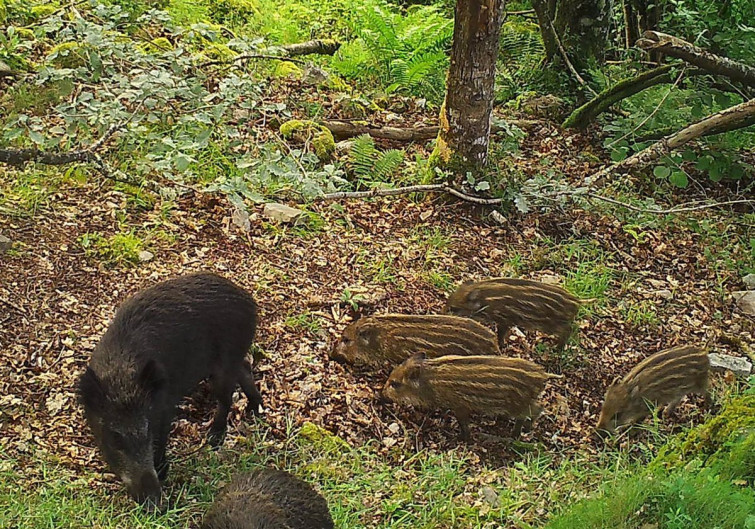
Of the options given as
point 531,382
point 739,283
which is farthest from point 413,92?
point 531,382

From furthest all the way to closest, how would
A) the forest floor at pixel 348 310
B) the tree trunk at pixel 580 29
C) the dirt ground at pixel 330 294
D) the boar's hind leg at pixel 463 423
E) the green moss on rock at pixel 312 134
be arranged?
the tree trunk at pixel 580 29 < the green moss on rock at pixel 312 134 < the boar's hind leg at pixel 463 423 < the dirt ground at pixel 330 294 < the forest floor at pixel 348 310

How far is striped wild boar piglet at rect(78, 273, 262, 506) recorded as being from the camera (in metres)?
3.45

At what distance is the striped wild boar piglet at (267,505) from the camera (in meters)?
3.12

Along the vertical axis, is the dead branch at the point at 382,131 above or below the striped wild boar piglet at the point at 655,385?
above

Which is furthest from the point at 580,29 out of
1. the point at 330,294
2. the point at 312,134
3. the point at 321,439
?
the point at 321,439

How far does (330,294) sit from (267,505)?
2.18 meters

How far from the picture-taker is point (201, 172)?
589 cm

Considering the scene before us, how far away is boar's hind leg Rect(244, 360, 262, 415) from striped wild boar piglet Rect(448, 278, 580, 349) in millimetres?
1478

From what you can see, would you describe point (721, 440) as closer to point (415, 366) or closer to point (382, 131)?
point (415, 366)

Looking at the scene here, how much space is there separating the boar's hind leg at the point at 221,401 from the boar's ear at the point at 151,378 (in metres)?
0.52

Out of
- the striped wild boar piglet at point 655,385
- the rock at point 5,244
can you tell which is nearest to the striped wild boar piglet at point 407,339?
the striped wild boar piglet at point 655,385

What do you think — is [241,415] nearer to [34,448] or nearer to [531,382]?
[34,448]

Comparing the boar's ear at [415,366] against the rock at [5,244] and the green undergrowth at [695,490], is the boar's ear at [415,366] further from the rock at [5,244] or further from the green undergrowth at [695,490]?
the rock at [5,244]

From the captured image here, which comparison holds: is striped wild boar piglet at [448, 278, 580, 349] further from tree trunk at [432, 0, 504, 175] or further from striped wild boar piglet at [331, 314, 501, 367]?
tree trunk at [432, 0, 504, 175]
